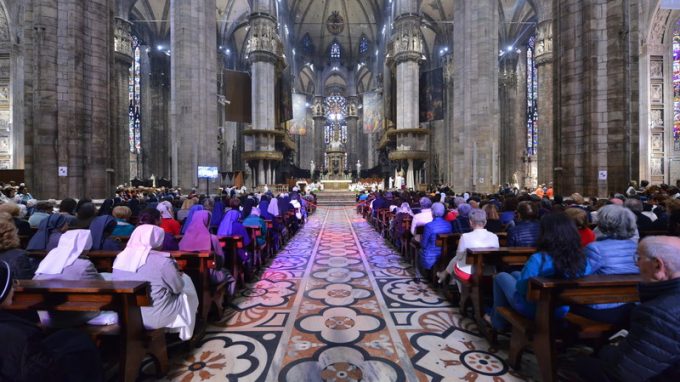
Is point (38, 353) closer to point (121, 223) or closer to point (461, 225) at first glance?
point (121, 223)

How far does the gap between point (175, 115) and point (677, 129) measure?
25.5 m

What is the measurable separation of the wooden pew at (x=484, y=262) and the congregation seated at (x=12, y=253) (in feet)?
13.0

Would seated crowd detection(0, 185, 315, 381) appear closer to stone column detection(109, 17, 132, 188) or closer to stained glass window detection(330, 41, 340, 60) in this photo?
stone column detection(109, 17, 132, 188)

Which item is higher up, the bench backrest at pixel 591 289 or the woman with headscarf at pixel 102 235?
the woman with headscarf at pixel 102 235

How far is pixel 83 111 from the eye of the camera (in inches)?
364

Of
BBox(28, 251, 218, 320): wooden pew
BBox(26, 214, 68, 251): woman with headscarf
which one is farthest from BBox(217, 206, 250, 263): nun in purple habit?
BBox(26, 214, 68, 251): woman with headscarf

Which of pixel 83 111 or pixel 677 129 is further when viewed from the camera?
pixel 677 129

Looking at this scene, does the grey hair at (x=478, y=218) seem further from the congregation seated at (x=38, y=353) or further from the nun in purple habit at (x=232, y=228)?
the congregation seated at (x=38, y=353)

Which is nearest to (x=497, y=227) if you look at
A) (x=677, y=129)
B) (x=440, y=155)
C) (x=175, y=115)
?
(x=175, y=115)

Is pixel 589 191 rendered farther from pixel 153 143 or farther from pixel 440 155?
pixel 153 143

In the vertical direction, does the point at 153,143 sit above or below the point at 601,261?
above

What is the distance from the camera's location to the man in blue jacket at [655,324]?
1574 mm

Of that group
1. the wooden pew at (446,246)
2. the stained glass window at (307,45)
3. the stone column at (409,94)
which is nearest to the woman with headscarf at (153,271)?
the wooden pew at (446,246)

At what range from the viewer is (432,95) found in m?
26.4
